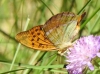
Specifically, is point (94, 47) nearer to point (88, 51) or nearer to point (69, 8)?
point (88, 51)

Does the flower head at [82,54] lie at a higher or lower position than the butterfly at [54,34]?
lower
